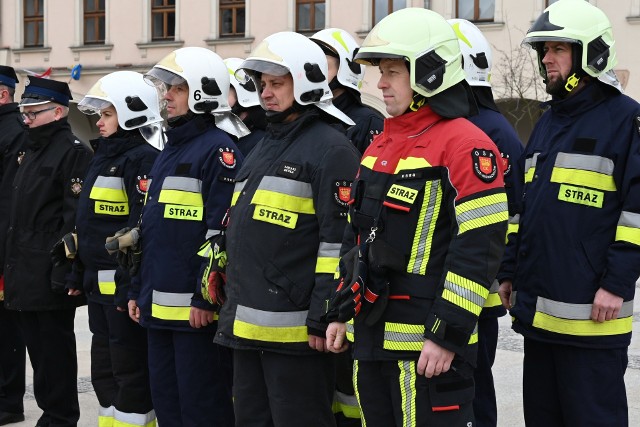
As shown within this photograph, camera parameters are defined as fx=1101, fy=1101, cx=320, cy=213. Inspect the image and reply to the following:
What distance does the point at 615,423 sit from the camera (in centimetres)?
462

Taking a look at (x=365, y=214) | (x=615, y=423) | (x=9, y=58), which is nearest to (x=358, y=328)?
(x=365, y=214)

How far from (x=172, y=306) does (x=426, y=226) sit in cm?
205

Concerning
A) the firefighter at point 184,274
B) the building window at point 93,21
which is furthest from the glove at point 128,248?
the building window at point 93,21

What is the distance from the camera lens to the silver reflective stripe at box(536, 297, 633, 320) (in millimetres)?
4574

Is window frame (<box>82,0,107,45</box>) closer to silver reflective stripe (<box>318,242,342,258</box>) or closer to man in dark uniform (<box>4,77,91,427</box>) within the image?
man in dark uniform (<box>4,77,91,427</box>)

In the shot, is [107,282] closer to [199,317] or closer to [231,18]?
[199,317]

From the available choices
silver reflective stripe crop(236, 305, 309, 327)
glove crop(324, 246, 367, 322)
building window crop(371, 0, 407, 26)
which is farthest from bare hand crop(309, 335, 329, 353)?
building window crop(371, 0, 407, 26)

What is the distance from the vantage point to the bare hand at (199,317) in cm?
544

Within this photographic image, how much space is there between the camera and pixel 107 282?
644cm

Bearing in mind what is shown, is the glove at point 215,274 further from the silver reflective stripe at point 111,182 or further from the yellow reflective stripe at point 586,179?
the yellow reflective stripe at point 586,179

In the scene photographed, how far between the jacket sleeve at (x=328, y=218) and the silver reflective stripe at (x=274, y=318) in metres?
0.13

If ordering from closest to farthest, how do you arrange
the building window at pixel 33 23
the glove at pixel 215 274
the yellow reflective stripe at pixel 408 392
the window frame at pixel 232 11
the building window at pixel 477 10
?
the yellow reflective stripe at pixel 408 392
the glove at pixel 215 274
the building window at pixel 477 10
the window frame at pixel 232 11
the building window at pixel 33 23

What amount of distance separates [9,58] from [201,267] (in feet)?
97.7

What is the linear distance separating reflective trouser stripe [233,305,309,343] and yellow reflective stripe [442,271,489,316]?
1090 millimetres
